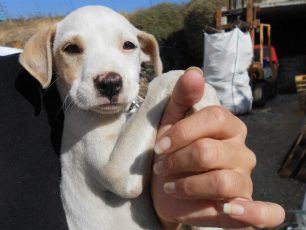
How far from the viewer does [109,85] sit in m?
1.37

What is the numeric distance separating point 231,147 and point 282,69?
13.4 meters

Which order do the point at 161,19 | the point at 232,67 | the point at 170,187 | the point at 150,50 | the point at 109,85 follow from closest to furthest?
1. the point at 170,187
2. the point at 109,85
3. the point at 150,50
4. the point at 232,67
5. the point at 161,19

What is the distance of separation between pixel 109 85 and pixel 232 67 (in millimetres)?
8178

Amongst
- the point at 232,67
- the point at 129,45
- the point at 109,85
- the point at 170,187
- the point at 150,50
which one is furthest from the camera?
the point at 232,67

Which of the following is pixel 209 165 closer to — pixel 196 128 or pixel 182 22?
pixel 196 128

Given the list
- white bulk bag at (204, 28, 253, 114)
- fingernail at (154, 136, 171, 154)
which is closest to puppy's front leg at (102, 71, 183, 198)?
fingernail at (154, 136, 171, 154)

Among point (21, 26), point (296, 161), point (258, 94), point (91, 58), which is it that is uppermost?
point (91, 58)

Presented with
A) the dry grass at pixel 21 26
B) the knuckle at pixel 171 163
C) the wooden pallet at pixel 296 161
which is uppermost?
the knuckle at pixel 171 163

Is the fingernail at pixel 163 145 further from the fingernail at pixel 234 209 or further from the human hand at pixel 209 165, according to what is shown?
the fingernail at pixel 234 209

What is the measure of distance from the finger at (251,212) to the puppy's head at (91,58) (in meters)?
0.57

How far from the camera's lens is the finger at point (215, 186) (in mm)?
981

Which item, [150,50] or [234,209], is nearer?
[234,209]

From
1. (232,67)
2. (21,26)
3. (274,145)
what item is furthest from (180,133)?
(21,26)

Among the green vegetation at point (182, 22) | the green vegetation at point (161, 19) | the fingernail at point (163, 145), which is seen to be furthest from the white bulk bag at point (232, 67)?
the fingernail at point (163, 145)
